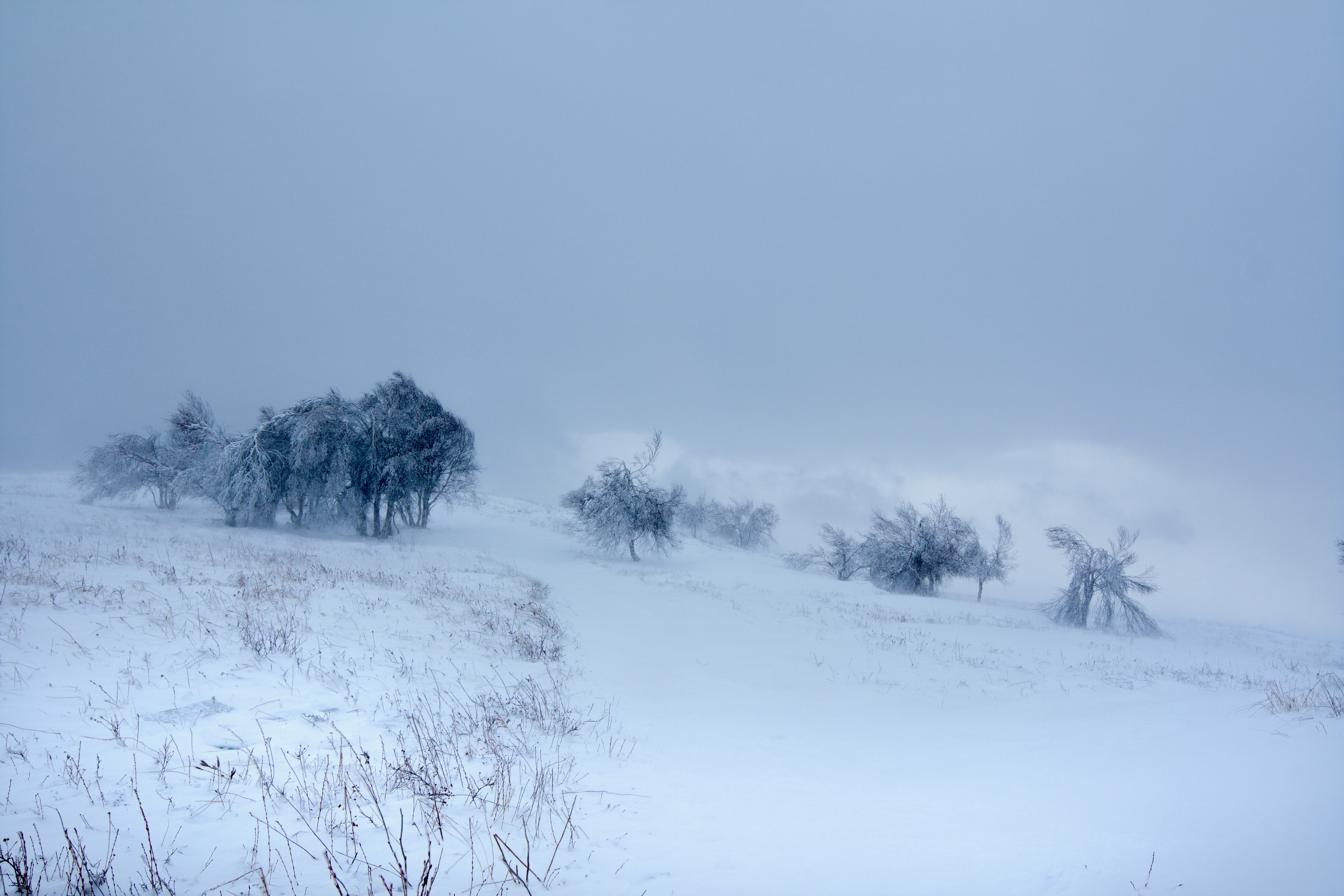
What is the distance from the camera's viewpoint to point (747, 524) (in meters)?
67.7

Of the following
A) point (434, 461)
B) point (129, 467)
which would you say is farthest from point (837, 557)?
point (129, 467)

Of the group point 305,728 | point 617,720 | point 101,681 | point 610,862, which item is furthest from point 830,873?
point 101,681

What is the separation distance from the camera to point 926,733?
768 cm

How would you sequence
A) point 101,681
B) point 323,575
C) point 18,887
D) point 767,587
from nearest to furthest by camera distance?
point 18,887, point 101,681, point 323,575, point 767,587

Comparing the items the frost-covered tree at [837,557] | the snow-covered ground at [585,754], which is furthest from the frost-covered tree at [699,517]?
the snow-covered ground at [585,754]

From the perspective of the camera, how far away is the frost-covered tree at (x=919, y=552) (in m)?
34.3

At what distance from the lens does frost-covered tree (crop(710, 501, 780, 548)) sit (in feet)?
221

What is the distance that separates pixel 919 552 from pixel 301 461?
34756 mm

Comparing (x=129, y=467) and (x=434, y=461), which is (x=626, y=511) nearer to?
(x=434, y=461)

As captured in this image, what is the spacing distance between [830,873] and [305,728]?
16.2 feet

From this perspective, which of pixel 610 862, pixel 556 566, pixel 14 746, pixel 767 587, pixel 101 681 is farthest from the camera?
pixel 556 566

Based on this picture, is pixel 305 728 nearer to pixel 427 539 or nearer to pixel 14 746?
pixel 14 746

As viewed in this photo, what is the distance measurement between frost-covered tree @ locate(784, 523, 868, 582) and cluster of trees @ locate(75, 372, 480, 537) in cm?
2451

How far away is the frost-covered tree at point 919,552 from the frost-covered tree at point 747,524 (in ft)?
104
